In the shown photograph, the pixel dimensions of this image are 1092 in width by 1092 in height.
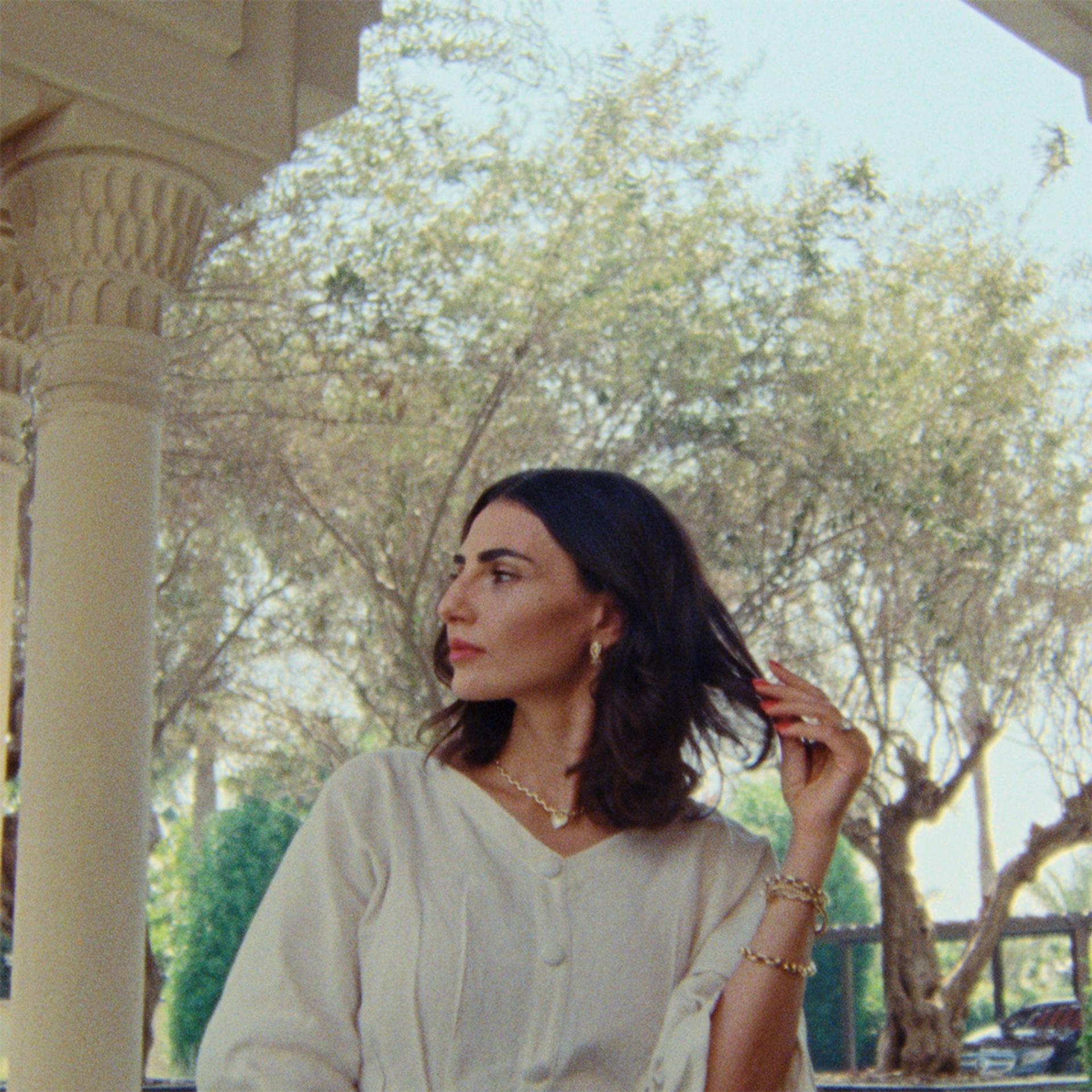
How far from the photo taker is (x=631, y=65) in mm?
9734

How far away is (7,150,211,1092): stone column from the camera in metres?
3.35

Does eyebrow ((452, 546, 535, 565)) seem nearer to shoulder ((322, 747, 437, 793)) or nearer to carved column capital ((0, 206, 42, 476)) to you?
shoulder ((322, 747, 437, 793))

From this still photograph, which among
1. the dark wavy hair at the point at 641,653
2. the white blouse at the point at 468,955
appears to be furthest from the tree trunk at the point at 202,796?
the white blouse at the point at 468,955

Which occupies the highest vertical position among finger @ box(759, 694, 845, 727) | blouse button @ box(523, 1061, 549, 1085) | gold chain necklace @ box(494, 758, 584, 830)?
finger @ box(759, 694, 845, 727)

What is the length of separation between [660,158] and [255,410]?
291cm

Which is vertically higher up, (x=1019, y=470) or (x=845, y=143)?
(x=845, y=143)

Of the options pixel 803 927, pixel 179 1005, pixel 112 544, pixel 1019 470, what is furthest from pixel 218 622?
pixel 803 927

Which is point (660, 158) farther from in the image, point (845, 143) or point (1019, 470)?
point (1019, 470)

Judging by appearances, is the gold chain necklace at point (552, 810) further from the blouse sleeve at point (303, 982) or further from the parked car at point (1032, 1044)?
the parked car at point (1032, 1044)

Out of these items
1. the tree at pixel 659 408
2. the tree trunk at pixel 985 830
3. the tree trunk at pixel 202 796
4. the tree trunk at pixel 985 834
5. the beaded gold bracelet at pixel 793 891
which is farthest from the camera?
the tree trunk at pixel 985 834

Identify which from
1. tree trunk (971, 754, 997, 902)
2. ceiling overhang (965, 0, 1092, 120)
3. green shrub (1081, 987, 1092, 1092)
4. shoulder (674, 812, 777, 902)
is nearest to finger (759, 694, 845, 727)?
shoulder (674, 812, 777, 902)

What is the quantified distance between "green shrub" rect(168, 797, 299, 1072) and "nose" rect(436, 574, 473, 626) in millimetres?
10262

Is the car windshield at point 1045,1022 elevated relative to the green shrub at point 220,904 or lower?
lower

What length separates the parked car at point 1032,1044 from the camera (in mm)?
11477
